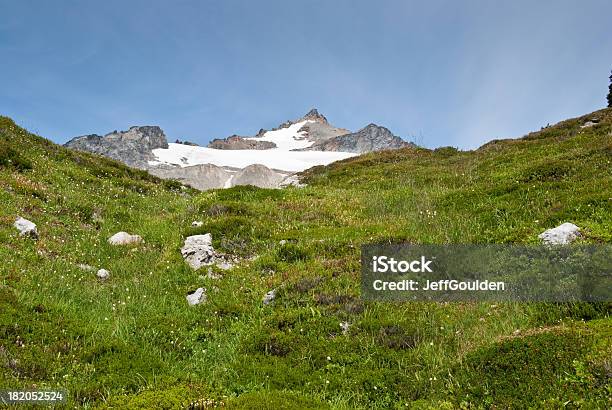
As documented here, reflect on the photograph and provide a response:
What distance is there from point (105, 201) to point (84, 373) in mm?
12700

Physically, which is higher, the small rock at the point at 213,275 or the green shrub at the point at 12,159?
the green shrub at the point at 12,159

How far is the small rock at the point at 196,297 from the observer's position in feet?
36.2

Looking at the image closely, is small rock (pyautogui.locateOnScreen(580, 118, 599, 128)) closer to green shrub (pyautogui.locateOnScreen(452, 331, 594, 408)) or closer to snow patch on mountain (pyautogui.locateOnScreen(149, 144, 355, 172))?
green shrub (pyautogui.locateOnScreen(452, 331, 594, 408))

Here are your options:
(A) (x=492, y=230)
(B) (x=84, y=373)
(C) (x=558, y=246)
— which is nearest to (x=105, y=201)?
(B) (x=84, y=373)

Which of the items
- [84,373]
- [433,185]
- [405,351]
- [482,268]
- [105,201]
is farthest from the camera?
[433,185]

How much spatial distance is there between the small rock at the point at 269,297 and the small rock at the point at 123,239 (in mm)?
6138

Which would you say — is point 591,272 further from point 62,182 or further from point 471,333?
point 62,182

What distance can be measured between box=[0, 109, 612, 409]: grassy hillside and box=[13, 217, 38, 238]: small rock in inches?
9.2

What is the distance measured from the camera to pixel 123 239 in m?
15.1

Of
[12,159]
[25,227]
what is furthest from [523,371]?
[12,159]

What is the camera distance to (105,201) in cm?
1886

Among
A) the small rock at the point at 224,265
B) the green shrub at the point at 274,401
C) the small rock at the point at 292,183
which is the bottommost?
the green shrub at the point at 274,401

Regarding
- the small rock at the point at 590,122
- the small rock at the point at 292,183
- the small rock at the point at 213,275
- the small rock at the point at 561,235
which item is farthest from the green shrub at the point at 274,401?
the small rock at the point at 590,122

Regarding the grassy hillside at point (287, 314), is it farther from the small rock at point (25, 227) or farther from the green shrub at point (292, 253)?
the small rock at point (25, 227)
